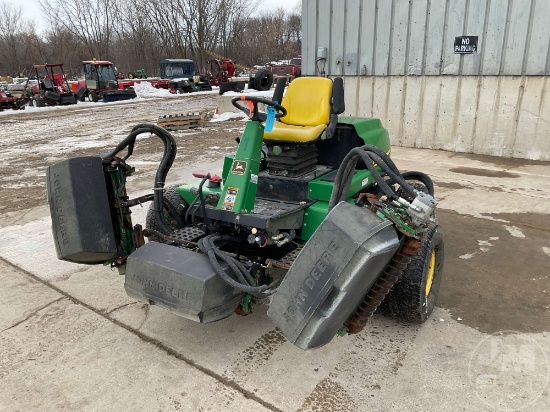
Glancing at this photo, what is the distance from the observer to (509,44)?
23.2 feet

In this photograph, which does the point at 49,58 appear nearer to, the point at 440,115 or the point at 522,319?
the point at 440,115

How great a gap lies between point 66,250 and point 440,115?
7080 mm

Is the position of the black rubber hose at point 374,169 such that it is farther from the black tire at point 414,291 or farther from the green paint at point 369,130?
the green paint at point 369,130

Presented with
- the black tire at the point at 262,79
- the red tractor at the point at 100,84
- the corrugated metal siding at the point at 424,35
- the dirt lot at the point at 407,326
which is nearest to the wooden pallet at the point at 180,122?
the corrugated metal siding at the point at 424,35

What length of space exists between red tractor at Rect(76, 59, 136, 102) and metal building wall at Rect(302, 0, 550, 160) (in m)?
14.0

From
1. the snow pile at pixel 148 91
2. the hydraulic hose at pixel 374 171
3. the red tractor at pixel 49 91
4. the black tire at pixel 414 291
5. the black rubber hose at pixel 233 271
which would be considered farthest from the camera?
the snow pile at pixel 148 91

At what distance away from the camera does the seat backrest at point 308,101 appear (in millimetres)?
3412

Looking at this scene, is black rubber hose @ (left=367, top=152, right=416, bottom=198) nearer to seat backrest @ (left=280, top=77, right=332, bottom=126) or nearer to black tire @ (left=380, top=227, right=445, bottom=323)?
black tire @ (left=380, top=227, right=445, bottom=323)

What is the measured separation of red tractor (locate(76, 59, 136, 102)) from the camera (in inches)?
797

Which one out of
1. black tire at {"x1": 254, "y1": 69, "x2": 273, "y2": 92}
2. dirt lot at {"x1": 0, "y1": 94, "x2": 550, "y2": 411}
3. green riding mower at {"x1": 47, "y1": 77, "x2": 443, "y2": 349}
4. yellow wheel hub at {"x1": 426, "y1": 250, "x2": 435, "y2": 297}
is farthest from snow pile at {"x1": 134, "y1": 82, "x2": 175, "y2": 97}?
yellow wheel hub at {"x1": 426, "y1": 250, "x2": 435, "y2": 297}

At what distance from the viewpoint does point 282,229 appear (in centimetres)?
280

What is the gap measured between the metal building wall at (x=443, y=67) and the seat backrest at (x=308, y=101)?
5.09m

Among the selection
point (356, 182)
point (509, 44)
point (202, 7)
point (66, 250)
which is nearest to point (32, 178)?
point (66, 250)

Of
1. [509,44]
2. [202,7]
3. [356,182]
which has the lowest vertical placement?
[356,182]
